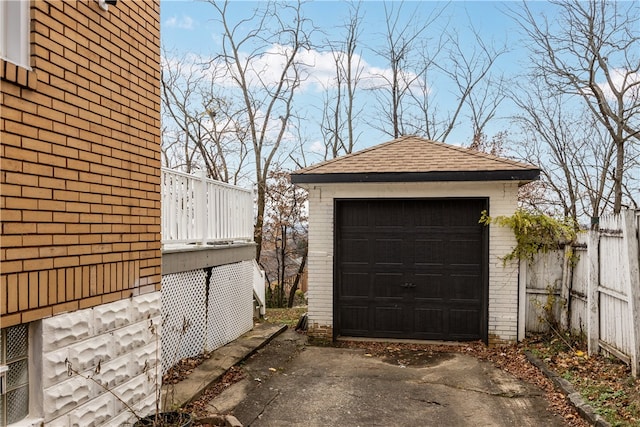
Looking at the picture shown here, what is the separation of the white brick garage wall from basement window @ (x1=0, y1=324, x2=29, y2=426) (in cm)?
595

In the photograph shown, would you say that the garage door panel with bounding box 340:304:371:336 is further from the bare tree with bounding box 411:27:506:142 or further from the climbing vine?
the bare tree with bounding box 411:27:506:142

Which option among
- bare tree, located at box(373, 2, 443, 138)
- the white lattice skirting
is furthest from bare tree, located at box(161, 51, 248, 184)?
the white lattice skirting

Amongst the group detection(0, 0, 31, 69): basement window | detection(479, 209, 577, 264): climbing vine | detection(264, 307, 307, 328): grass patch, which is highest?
detection(0, 0, 31, 69): basement window

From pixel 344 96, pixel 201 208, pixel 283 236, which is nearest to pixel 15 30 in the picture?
pixel 201 208

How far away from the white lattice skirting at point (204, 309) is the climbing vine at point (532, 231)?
448cm

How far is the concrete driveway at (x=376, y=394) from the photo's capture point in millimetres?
5047

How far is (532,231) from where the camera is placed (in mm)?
8086

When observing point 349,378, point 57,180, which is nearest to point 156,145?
point 57,180

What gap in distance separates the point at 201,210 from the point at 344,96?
14065 mm

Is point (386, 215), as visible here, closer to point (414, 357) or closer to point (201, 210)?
point (414, 357)

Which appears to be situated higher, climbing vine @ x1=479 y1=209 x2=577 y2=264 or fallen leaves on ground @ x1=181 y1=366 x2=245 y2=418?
climbing vine @ x1=479 y1=209 x2=577 y2=264

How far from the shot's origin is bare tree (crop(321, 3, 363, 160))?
64.0ft

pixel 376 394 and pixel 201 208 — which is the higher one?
pixel 201 208

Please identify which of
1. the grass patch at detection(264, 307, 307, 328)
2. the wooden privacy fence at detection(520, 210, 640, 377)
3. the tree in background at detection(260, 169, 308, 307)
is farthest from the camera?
the tree in background at detection(260, 169, 308, 307)
